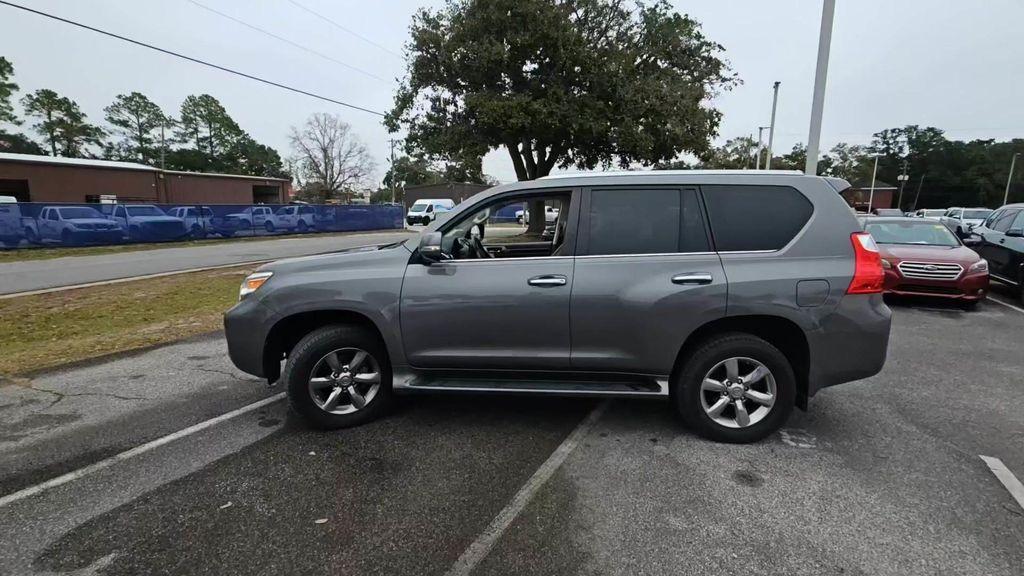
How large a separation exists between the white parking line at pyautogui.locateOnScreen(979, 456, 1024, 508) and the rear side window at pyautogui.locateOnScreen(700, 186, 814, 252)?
74.9 inches

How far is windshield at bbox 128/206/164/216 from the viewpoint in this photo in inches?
790

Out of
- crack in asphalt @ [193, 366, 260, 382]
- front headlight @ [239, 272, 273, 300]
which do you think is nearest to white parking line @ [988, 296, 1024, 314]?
front headlight @ [239, 272, 273, 300]

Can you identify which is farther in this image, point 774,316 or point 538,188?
point 538,188

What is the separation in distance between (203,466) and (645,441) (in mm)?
2985

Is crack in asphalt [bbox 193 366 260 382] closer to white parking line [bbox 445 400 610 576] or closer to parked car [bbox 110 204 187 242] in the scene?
white parking line [bbox 445 400 610 576]

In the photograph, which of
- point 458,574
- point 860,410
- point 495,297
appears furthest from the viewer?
point 860,410

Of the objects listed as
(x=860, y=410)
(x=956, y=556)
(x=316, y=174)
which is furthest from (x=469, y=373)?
(x=316, y=174)

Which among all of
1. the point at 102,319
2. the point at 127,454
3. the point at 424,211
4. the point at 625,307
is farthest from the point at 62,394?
the point at 424,211

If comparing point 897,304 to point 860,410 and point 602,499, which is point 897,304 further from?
point 602,499

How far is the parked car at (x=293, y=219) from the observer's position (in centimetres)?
2664

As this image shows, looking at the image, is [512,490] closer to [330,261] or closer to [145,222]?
[330,261]

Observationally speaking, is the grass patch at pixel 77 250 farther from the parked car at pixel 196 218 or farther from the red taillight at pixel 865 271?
the red taillight at pixel 865 271

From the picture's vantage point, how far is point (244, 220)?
24.8 metres

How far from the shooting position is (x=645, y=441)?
3527 mm
